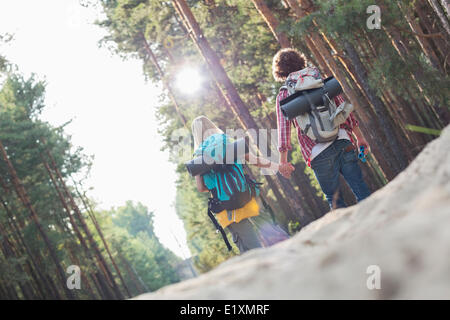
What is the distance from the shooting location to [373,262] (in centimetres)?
180

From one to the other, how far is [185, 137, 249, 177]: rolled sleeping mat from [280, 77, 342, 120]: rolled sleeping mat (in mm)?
593

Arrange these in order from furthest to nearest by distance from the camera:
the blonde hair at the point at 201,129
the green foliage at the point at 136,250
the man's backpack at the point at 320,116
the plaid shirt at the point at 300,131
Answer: the green foliage at the point at 136,250, the blonde hair at the point at 201,129, the plaid shirt at the point at 300,131, the man's backpack at the point at 320,116

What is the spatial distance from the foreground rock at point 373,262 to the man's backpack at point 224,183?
260 centimetres

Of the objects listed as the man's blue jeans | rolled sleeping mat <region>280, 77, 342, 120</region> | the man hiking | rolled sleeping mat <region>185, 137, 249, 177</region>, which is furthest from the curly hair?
the man's blue jeans

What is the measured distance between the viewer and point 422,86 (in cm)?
1109

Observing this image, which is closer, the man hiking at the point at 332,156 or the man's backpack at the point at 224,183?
the man hiking at the point at 332,156

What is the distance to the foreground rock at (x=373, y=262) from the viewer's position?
5.37 feet

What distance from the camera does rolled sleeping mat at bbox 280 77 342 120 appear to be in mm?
4852

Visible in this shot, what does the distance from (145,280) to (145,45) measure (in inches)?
1471

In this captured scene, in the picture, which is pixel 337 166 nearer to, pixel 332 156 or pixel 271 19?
pixel 332 156

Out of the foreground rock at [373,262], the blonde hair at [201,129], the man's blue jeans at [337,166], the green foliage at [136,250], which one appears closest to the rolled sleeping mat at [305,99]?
the man's blue jeans at [337,166]

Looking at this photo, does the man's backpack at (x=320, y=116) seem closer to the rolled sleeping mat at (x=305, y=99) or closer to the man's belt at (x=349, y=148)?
the rolled sleeping mat at (x=305, y=99)

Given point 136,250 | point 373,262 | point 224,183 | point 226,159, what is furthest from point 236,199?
point 136,250

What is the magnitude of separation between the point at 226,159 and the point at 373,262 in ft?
11.5
